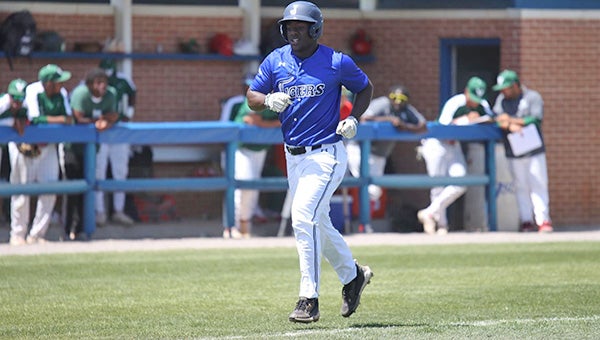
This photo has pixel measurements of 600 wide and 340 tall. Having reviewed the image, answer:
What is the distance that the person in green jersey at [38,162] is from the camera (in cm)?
1445

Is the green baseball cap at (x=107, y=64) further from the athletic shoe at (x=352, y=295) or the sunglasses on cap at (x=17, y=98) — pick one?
the athletic shoe at (x=352, y=295)

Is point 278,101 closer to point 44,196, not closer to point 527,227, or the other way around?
point 44,196

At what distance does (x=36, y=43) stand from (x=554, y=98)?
22.5 ft

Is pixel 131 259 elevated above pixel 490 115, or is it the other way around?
pixel 490 115

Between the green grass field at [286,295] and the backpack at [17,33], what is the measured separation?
4.41 metres

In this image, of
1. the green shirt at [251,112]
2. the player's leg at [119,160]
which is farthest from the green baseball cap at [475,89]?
the player's leg at [119,160]

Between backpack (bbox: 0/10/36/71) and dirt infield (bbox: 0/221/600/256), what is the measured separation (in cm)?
229

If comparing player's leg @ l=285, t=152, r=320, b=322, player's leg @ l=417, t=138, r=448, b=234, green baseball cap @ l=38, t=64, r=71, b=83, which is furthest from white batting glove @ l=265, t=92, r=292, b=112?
player's leg @ l=417, t=138, r=448, b=234

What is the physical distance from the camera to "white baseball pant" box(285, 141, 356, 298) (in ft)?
26.4

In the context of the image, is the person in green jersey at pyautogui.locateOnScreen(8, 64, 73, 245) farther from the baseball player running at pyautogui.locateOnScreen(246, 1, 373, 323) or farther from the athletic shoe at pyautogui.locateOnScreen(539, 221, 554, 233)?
the baseball player running at pyautogui.locateOnScreen(246, 1, 373, 323)

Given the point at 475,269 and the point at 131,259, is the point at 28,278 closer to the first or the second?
the point at 131,259

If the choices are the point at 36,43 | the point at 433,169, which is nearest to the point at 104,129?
the point at 36,43

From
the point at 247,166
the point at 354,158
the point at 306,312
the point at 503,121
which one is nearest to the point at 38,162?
the point at 247,166

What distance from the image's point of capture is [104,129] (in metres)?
14.7
